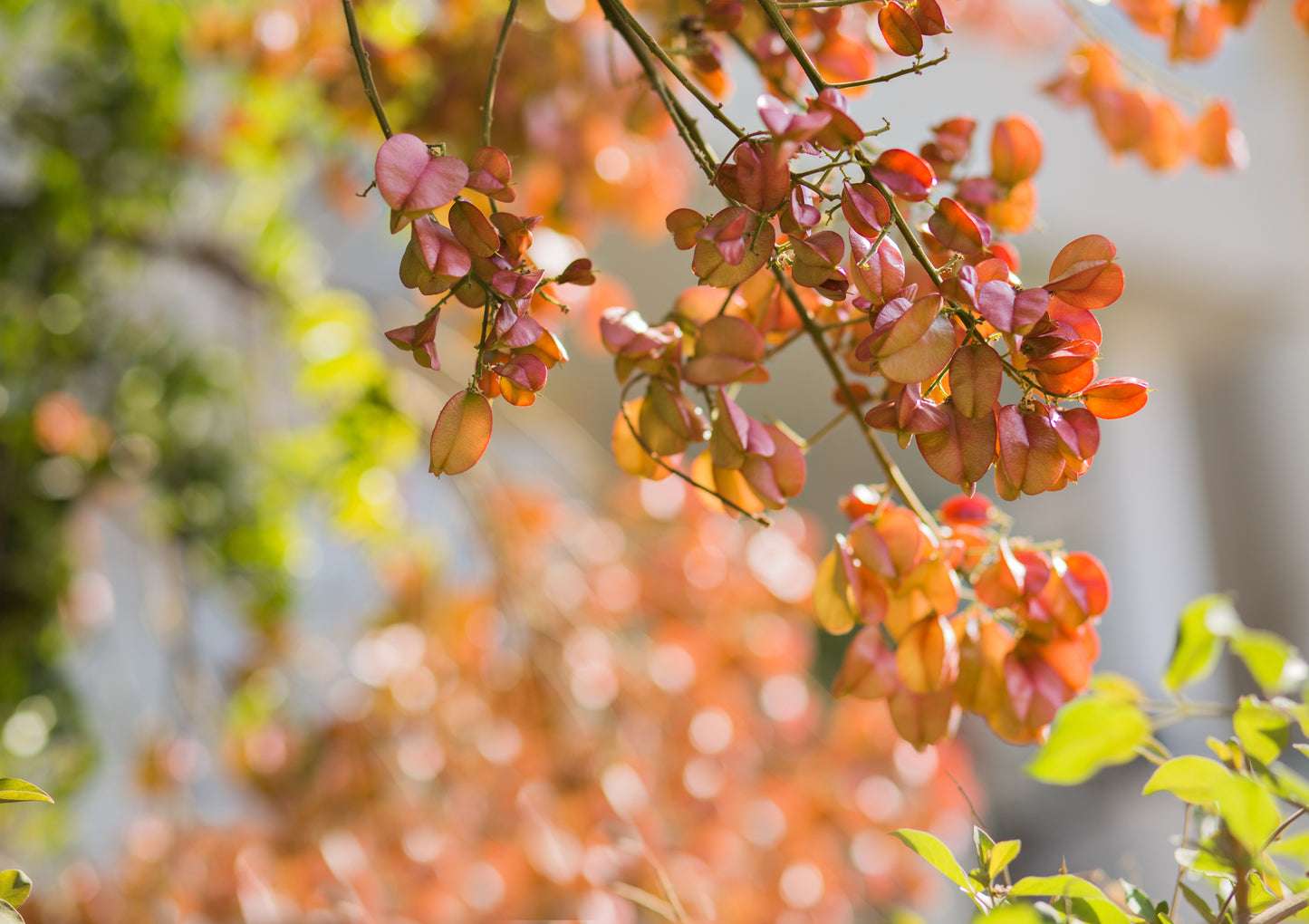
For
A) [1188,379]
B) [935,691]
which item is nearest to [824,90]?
[935,691]

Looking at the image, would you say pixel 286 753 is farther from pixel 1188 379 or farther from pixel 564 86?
pixel 1188 379

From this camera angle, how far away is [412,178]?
298 millimetres

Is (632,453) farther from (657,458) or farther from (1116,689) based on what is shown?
(1116,689)

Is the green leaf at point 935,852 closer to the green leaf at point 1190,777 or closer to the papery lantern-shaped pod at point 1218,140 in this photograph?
the green leaf at point 1190,777

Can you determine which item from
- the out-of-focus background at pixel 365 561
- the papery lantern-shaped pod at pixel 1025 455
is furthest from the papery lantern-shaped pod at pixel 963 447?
the out-of-focus background at pixel 365 561

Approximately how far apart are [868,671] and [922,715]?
1.1 inches

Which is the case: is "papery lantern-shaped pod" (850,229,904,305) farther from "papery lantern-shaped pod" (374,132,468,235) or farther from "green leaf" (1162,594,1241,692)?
"green leaf" (1162,594,1241,692)

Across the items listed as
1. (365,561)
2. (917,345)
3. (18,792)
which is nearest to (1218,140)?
(917,345)

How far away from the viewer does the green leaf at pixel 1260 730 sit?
1.15ft

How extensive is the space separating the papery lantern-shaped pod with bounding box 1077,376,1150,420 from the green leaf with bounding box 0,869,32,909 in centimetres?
36

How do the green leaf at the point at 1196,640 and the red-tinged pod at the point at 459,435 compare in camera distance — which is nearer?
the red-tinged pod at the point at 459,435

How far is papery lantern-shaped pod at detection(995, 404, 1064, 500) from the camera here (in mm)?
292

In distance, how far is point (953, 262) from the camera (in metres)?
0.30

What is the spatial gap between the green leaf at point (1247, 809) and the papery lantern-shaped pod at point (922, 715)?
14 cm
